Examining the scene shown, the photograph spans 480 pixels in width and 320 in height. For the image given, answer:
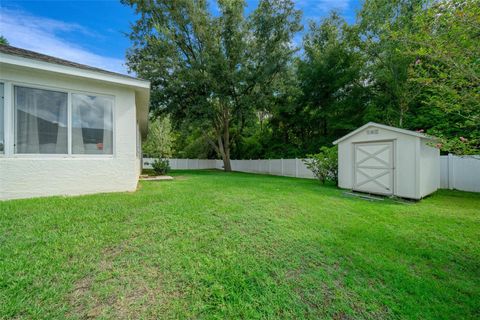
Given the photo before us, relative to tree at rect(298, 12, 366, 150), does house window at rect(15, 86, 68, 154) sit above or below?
below

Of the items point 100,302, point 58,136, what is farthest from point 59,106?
point 100,302

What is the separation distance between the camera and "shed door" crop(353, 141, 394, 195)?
22.1 feet

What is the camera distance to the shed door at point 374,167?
674 centimetres

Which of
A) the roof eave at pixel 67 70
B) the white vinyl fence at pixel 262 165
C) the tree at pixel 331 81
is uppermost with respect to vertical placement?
the tree at pixel 331 81

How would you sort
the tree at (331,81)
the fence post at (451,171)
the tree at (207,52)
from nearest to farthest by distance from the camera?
1. the fence post at (451,171)
2. the tree at (207,52)
3. the tree at (331,81)

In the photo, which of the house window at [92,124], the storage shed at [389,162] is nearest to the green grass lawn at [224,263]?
the house window at [92,124]

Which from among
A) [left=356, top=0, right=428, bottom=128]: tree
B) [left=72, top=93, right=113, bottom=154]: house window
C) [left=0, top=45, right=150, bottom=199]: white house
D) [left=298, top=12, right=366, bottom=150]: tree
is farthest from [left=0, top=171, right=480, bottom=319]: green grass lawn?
[left=298, top=12, right=366, bottom=150]: tree

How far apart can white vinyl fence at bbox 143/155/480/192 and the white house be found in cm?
749

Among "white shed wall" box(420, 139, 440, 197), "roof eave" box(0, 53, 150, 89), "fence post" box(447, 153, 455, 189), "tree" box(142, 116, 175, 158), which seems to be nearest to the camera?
"roof eave" box(0, 53, 150, 89)

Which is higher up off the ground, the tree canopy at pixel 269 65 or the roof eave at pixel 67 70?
the tree canopy at pixel 269 65

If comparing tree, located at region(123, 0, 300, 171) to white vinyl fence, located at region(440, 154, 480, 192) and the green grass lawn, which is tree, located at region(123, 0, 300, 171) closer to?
white vinyl fence, located at region(440, 154, 480, 192)

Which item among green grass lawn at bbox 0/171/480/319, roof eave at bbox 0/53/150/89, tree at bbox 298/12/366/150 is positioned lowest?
green grass lawn at bbox 0/171/480/319

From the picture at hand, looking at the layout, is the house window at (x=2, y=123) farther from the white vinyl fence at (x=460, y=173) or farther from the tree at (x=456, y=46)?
the white vinyl fence at (x=460, y=173)

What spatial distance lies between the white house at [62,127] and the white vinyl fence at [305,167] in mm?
7489
